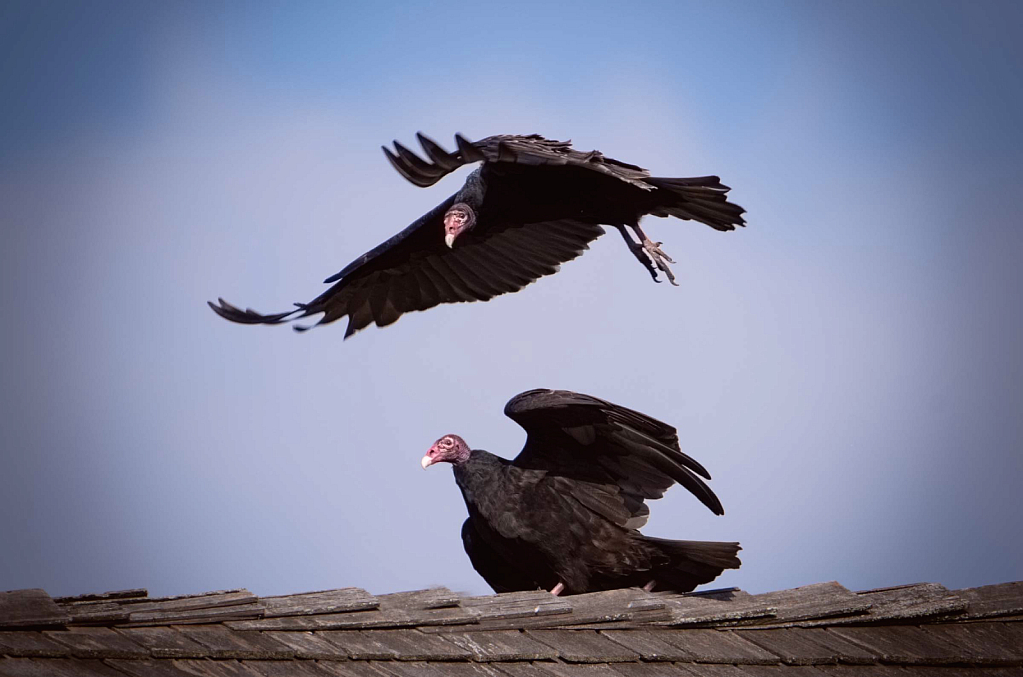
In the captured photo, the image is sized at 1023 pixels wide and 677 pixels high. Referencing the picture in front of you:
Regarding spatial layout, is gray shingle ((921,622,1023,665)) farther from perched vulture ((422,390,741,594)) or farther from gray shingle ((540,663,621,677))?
gray shingle ((540,663,621,677))

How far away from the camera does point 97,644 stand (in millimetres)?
3305

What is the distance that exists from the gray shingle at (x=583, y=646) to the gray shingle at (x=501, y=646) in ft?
0.12

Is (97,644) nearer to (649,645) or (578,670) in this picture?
(578,670)

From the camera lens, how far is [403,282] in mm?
7219

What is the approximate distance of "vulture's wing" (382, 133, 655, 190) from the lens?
5.95 metres

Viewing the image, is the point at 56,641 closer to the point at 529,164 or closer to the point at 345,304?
the point at 529,164

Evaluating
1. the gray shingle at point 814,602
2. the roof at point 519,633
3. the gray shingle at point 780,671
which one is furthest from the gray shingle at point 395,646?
the gray shingle at point 814,602

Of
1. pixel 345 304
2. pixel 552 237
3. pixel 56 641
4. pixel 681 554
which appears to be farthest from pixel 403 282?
pixel 56 641

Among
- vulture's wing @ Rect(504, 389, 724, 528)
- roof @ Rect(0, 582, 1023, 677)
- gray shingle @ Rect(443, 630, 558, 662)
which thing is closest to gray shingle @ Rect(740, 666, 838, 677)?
roof @ Rect(0, 582, 1023, 677)

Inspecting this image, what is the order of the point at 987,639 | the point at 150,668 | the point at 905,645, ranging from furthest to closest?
the point at 987,639 < the point at 905,645 < the point at 150,668

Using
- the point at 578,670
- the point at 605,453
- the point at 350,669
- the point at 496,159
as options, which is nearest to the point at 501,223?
the point at 496,159

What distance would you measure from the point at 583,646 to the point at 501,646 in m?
0.27

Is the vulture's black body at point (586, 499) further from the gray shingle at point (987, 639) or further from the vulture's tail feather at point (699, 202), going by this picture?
the vulture's tail feather at point (699, 202)

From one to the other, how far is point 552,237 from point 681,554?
254 cm
